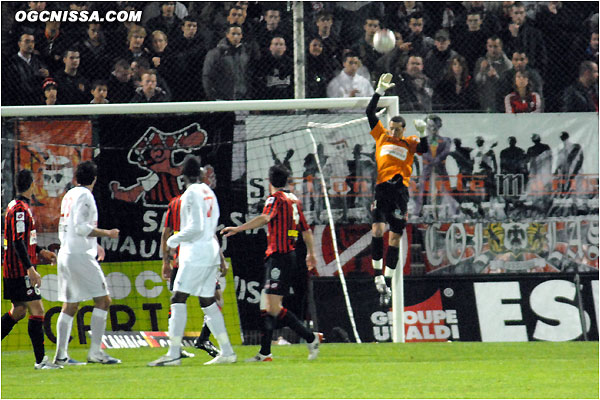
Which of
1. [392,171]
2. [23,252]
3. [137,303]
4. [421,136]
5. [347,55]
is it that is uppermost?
[347,55]

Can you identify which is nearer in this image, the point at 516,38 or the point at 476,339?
the point at 476,339

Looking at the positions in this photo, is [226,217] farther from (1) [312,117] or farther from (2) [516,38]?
(2) [516,38]

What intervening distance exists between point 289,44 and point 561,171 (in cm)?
387

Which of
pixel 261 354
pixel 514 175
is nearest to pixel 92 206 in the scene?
pixel 261 354

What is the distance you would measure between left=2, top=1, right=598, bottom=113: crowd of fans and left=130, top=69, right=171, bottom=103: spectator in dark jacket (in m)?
0.02

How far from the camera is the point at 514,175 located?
13266 millimetres

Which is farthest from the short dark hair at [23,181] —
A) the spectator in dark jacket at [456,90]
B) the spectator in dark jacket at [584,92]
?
the spectator in dark jacket at [584,92]

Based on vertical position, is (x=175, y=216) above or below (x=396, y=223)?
above

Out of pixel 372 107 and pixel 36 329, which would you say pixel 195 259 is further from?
pixel 372 107

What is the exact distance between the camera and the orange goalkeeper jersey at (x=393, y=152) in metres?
11.3

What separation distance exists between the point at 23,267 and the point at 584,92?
8.03 m

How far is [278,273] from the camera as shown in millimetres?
9688

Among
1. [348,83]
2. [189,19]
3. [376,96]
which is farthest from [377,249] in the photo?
Answer: [189,19]

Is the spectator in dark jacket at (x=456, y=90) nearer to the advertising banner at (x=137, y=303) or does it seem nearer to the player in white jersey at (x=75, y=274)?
the advertising banner at (x=137, y=303)
